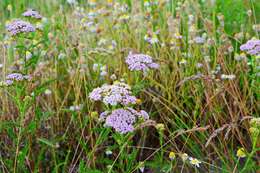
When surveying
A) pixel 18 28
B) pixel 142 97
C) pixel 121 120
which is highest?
pixel 18 28

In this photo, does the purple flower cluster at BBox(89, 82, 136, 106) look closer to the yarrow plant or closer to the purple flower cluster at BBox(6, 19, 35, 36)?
the yarrow plant

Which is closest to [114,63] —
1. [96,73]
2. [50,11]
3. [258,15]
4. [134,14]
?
[96,73]

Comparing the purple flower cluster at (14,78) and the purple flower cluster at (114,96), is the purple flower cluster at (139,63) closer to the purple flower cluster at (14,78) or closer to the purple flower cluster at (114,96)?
the purple flower cluster at (114,96)

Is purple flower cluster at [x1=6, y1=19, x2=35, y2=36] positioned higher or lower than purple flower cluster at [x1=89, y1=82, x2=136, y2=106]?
higher

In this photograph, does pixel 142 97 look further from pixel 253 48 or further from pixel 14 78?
pixel 14 78

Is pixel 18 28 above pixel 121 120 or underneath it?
above

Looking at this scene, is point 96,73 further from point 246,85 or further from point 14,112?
point 246,85

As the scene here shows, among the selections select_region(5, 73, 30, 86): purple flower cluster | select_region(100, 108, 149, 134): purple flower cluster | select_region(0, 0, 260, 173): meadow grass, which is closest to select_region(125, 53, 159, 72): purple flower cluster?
select_region(0, 0, 260, 173): meadow grass

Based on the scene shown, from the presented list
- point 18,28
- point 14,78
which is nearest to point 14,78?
point 14,78
